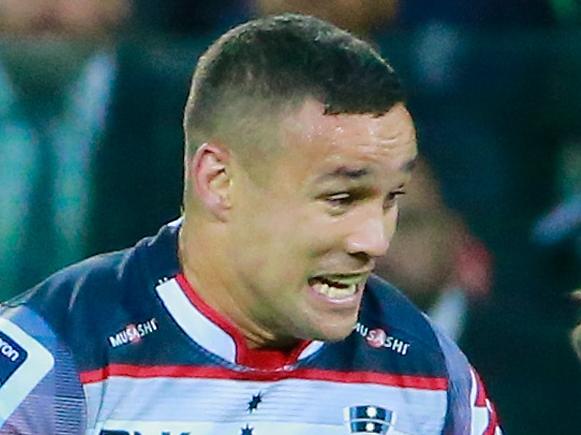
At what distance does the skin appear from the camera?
2.53m

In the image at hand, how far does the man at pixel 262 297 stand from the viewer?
8.31 feet

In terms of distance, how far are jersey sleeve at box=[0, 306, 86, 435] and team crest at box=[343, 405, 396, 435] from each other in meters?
0.41

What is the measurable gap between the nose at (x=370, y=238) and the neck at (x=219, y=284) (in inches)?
7.7

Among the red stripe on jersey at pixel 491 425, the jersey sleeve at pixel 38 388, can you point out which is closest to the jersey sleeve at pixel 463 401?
Result: the red stripe on jersey at pixel 491 425

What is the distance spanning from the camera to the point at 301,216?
2.56 metres

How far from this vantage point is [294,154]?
254 cm

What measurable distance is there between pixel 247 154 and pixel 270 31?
0.18 meters

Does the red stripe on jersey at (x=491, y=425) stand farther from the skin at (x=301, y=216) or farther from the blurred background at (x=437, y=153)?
the blurred background at (x=437, y=153)

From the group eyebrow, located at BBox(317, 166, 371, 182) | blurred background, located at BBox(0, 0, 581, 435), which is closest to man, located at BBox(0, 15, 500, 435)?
eyebrow, located at BBox(317, 166, 371, 182)

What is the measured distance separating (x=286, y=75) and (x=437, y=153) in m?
1.71

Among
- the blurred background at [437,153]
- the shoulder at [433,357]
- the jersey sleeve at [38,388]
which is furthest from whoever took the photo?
the blurred background at [437,153]

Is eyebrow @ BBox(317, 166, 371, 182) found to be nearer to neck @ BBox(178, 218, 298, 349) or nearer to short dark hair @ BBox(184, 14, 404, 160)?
short dark hair @ BBox(184, 14, 404, 160)

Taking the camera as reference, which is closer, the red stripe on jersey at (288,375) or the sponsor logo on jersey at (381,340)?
the red stripe on jersey at (288,375)

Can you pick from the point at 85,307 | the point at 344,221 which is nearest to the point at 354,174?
the point at 344,221
